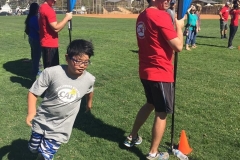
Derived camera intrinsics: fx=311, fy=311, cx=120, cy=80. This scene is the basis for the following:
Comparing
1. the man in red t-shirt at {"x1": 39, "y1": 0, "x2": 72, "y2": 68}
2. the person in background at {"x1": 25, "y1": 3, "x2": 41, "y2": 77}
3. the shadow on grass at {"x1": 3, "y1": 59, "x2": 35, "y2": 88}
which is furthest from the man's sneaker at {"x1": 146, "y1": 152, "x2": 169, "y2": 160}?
the person in background at {"x1": 25, "y1": 3, "x2": 41, "y2": 77}

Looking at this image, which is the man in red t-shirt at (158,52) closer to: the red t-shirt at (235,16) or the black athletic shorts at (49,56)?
the black athletic shorts at (49,56)

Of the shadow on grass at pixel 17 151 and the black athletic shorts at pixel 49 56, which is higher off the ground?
the black athletic shorts at pixel 49 56

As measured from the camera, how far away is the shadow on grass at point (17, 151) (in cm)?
378

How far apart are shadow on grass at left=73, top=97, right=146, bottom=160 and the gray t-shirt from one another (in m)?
1.26

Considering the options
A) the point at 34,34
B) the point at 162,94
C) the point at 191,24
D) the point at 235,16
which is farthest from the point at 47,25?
the point at 235,16

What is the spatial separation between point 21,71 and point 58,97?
19.2ft

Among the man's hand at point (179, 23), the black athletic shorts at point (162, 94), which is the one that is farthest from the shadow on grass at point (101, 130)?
the man's hand at point (179, 23)

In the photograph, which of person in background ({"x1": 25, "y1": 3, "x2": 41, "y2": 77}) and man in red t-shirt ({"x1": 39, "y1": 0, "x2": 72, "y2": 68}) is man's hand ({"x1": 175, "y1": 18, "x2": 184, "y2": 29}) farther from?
person in background ({"x1": 25, "y1": 3, "x2": 41, "y2": 77})

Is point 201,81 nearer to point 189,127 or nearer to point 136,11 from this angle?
point 189,127

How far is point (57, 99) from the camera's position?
2885 millimetres

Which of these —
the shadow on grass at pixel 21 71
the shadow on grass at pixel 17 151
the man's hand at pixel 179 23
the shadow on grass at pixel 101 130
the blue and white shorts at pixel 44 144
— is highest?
the man's hand at pixel 179 23

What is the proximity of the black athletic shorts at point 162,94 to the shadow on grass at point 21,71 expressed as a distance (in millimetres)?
4234

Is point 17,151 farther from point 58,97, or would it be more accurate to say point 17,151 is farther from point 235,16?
point 235,16

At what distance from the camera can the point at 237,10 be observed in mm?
12422
